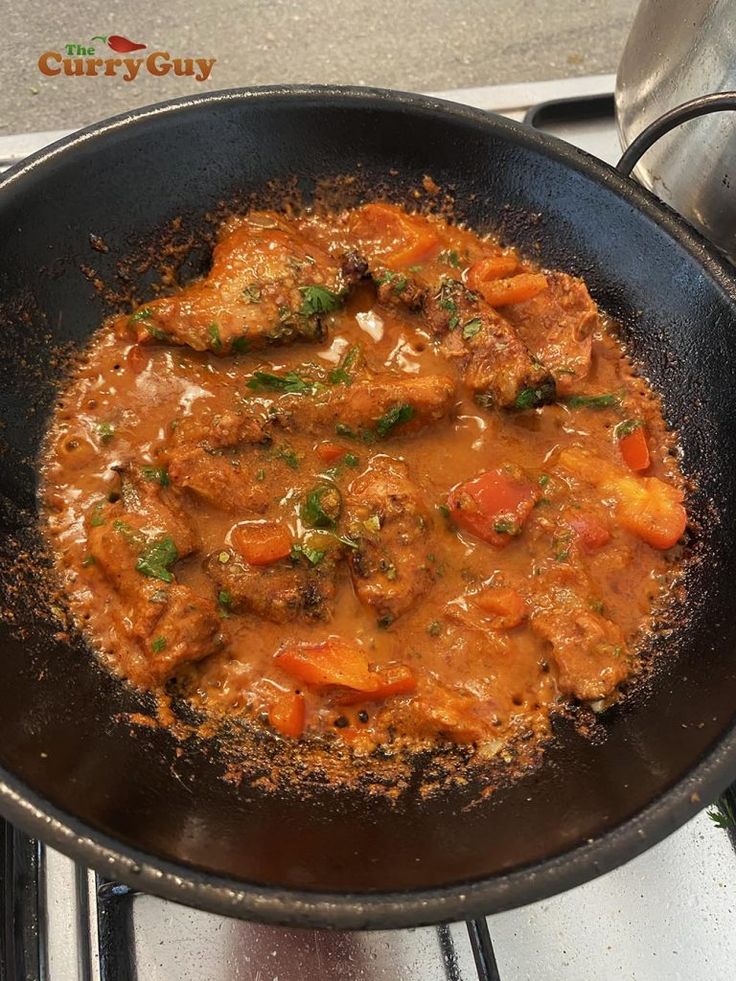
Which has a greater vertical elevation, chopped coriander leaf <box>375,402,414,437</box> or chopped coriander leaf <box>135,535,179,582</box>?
chopped coriander leaf <box>375,402,414,437</box>

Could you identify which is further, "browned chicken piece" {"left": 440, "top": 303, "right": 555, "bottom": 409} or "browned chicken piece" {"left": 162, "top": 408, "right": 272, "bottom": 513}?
"browned chicken piece" {"left": 440, "top": 303, "right": 555, "bottom": 409}

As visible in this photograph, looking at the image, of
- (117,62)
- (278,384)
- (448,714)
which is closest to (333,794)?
(448,714)

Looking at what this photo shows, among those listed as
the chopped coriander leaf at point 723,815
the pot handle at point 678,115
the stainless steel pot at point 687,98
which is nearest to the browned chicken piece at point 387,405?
the pot handle at point 678,115

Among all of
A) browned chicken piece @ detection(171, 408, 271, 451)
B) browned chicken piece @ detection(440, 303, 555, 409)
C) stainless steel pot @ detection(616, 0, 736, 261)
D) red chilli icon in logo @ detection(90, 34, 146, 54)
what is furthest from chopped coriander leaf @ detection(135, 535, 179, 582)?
red chilli icon in logo @ detection(90, 34, 146, 54)

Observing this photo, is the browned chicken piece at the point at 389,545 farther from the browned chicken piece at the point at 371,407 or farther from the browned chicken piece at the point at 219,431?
the browned chicken piece at the point at 219,431

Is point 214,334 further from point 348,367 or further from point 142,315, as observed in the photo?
point 348,367

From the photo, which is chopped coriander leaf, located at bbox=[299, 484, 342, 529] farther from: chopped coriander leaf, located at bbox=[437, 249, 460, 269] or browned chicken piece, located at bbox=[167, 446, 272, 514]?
chopped coriander leaf, located at bbox=[437, 249, 460, 269]
